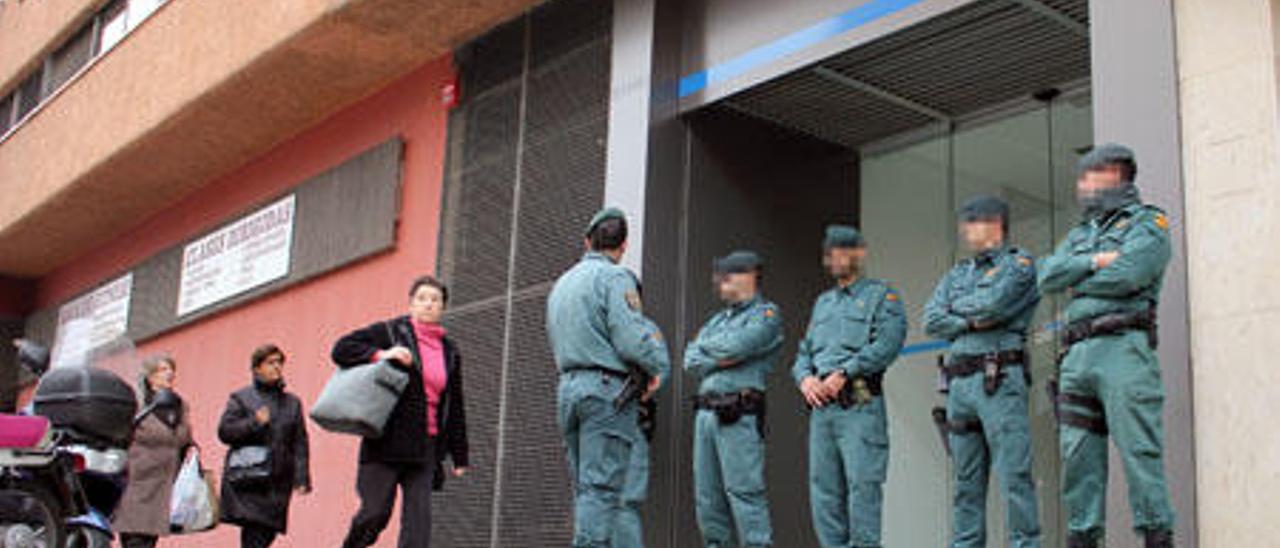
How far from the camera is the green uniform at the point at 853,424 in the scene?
23.7 ft

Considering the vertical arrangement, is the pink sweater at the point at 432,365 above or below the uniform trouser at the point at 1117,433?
above

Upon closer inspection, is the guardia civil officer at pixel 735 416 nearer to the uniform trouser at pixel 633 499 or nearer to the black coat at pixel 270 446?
the uniform trouser at pixel 633 499

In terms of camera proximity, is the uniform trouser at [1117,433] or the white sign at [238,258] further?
the white sign at [238,258]

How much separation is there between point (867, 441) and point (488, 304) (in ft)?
13.9

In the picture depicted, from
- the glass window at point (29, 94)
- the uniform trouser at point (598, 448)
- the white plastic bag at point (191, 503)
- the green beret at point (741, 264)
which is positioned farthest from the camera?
the glass window at point (29, 94)

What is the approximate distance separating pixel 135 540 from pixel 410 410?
2.61 m

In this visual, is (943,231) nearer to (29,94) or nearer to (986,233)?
(986,233)

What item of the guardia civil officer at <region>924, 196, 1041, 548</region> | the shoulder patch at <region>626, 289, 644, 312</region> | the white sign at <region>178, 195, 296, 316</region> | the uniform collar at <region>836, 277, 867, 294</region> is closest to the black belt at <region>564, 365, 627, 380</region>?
the shoulder patch at <region>626, 289, 644, 312</region>

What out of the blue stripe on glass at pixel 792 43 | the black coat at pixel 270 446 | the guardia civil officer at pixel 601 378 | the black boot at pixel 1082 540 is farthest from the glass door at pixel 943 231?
the black coat at pixel 270 446

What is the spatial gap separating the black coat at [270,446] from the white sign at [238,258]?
5.38 m

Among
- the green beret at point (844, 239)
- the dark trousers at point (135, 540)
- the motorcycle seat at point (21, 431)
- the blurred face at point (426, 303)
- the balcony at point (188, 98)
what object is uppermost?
the balcony at point (188, 98)

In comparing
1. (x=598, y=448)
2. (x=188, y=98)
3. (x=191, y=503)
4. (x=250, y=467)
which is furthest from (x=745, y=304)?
(x=188, y=98)

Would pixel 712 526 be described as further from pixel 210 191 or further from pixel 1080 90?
pixel 210 191

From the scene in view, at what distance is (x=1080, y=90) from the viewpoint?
919 cm
